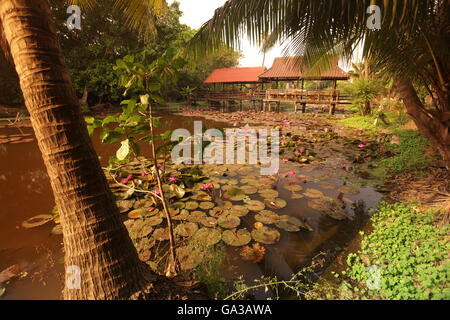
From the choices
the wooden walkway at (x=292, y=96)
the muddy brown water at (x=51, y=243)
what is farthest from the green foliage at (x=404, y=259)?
the wooden walkway at (x=292, y=96)

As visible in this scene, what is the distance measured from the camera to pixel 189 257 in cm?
227

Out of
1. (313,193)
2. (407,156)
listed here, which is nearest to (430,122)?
(407,156)

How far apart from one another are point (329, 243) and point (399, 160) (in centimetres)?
356

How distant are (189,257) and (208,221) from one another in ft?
2.27

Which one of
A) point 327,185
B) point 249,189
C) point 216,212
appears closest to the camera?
point 216,212

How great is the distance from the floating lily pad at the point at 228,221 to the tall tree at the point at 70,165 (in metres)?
1.50

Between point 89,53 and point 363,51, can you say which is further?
point 89,53

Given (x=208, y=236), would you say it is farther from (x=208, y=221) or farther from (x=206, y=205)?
(x=206, y=205)

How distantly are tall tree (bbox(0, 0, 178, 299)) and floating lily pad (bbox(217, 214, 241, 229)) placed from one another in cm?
150

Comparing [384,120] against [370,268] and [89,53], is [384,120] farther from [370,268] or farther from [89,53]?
[89,53]

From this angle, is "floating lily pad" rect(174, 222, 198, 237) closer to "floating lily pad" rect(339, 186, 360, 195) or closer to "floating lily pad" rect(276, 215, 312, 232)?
"floating lily pad" rect(276, 215, 312, 232)

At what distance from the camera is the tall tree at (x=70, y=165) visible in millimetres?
1002
